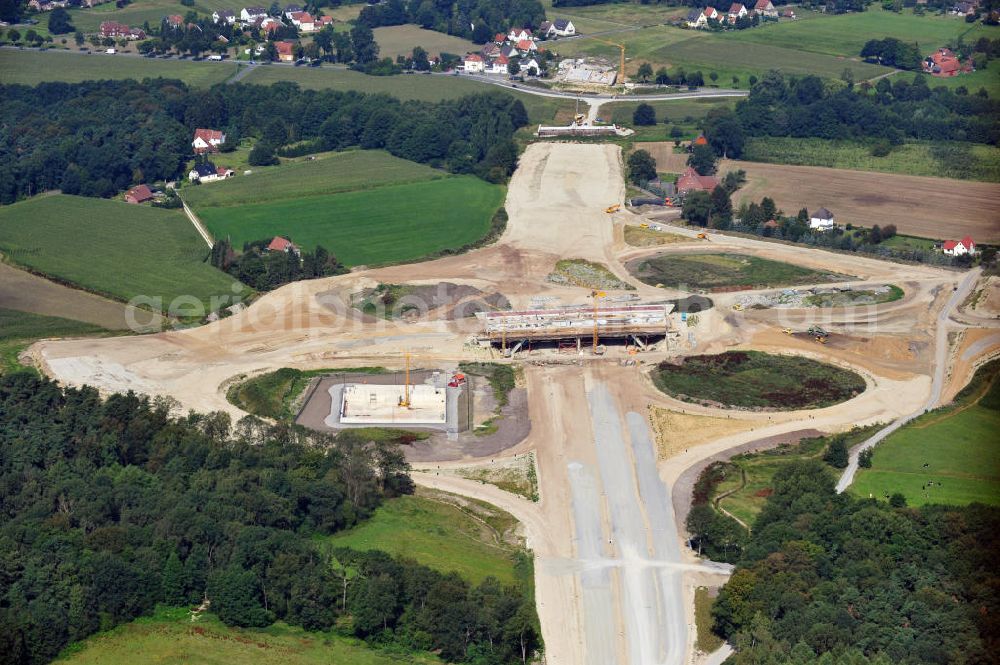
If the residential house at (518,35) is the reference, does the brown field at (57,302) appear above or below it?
below

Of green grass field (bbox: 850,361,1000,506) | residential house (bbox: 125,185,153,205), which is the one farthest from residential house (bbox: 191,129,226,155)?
green grass field (bbox: 850,361,1000,506)

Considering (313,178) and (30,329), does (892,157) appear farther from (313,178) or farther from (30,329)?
(30,329)

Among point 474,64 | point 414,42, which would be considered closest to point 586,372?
point 474,64

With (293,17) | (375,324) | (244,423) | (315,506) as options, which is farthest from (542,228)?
Result: (293,17)

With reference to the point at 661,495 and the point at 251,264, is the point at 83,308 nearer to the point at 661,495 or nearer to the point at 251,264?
the point at 251,264

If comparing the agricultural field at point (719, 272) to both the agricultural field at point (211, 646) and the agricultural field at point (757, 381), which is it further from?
the agricultural field at point (211, 646)

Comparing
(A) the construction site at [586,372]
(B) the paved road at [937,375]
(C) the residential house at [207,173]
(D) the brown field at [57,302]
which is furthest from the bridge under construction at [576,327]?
(C) the residential house at [207,173]
